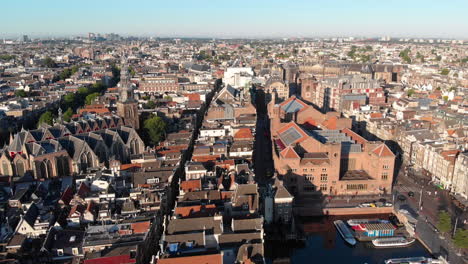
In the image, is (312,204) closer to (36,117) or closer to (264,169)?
(264,169)

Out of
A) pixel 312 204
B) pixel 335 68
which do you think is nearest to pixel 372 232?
pixel 312 204

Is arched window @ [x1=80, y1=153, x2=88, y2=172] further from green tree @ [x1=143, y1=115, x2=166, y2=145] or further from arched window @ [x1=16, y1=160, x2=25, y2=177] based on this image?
green tree @ [x1=143, y1=115, x2=166, y2=145]

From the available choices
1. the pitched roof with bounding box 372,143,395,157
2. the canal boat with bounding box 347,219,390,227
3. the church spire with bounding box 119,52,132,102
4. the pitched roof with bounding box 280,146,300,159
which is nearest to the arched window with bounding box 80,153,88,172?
the church spire with bounding box 119,52,132,102

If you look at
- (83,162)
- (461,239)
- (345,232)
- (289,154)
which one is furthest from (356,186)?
(83,162)

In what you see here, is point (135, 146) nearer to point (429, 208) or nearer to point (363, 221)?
point (363, 221)

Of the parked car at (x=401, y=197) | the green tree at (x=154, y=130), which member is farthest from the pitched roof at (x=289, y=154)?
the green tree at (x=154, y=130)

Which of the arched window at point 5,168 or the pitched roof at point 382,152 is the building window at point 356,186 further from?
the arched window at point 5,168

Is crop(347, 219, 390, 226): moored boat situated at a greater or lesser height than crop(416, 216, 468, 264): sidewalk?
greater
